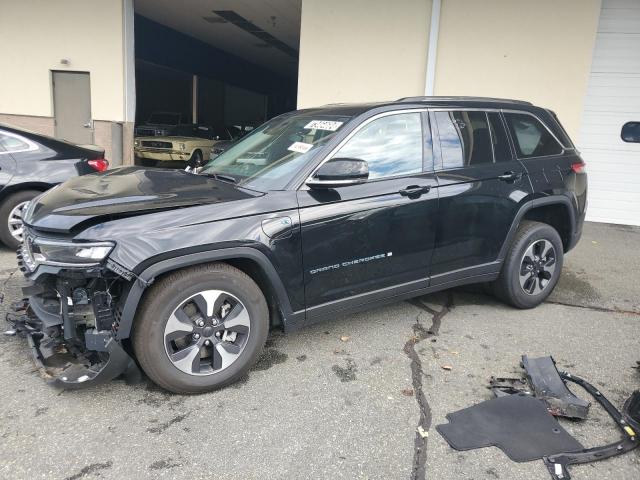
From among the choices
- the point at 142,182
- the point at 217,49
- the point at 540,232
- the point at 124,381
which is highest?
the point at 217,49

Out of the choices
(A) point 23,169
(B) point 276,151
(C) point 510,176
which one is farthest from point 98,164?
(C) point 510,176

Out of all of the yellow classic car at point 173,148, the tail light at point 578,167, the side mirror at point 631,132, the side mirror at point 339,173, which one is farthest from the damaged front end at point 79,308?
the yellow classic car at point 173,148

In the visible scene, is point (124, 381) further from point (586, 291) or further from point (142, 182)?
point (586, 291)

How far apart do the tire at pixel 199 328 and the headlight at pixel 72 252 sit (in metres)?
0.34

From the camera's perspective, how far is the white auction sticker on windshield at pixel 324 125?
3545 mm

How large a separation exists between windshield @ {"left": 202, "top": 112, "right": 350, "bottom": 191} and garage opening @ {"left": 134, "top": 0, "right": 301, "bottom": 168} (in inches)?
67.9

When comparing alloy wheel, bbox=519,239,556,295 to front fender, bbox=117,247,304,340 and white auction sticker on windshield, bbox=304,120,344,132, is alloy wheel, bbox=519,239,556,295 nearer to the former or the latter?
white auction sticker on windshield, bbox=304,120,344,132

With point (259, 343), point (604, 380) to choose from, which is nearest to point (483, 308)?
point (604, 380)

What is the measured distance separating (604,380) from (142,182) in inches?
135

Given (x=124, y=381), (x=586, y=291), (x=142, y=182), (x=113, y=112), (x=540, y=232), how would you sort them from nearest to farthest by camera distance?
(x=124, y=381) → (x=142, y=182) → (x=540, y=232) → (x=586, y=291) → (x=113, y=112)

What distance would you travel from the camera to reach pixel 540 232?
4.43 meters

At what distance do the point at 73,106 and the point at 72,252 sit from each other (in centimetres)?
1027

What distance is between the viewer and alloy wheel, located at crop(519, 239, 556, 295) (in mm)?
4441

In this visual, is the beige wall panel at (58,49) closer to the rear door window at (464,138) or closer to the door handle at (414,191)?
the rear door window at (464,138)
